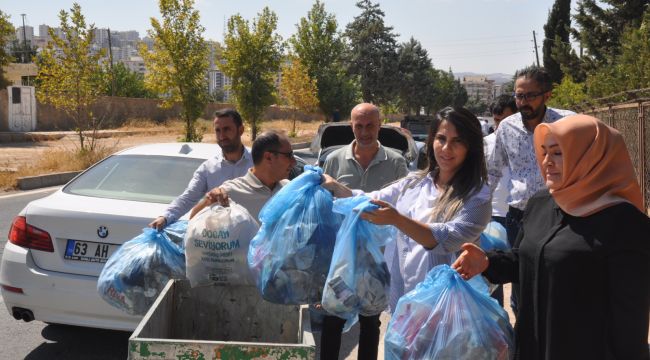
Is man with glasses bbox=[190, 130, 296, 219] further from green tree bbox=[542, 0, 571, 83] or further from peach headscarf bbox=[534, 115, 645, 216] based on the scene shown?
green tree bbox=[542, 0, 571, 83]

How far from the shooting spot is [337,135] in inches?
355

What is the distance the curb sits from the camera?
49.3 feet

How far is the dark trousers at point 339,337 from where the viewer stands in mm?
3334

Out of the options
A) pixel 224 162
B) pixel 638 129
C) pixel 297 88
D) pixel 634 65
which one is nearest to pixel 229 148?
pixel 224 162

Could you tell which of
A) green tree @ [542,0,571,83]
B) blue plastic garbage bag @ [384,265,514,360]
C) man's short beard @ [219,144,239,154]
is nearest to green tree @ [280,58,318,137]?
green tree @ [542,0,571,83]

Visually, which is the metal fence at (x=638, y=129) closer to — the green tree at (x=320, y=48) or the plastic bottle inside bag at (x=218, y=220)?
the plastic bottle inside bag at (x=218, y=220)

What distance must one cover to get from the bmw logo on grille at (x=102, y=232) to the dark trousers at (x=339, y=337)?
77.8 inches

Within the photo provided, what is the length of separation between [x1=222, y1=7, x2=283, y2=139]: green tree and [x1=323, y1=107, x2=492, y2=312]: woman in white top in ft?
104

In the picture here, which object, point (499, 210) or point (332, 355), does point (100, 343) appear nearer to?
point (332, 355)

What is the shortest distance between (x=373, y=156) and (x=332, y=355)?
1506mm

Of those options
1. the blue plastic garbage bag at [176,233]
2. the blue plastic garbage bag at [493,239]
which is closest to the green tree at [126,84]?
the blue plastic garbage bag at [176,233]

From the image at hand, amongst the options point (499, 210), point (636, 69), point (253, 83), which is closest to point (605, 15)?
point (636, 69)

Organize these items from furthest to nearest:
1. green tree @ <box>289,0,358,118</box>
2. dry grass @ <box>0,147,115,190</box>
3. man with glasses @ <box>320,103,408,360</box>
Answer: green tree @ <box>289,0,358,118</box> < dry grass @ <box>0,147,115,190</box> < man with glasses @ <box>320,103,408,360</box>

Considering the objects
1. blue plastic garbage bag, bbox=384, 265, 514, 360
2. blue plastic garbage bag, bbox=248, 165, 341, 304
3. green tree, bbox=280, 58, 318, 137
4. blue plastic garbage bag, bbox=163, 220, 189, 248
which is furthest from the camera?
green tree, bbox=280, 58, 318, 137
